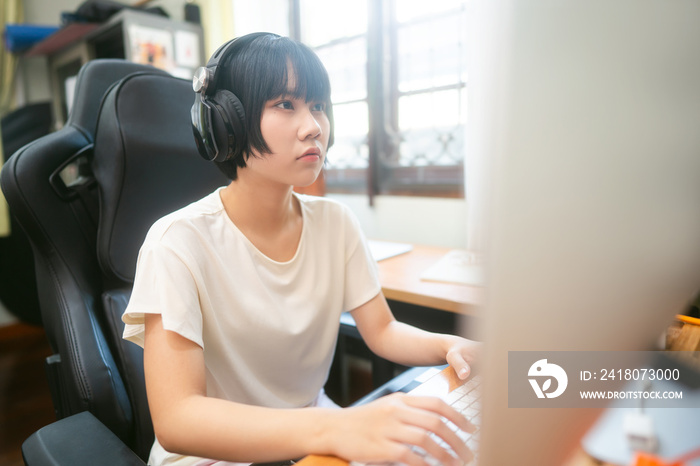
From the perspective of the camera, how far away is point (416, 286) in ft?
3.33

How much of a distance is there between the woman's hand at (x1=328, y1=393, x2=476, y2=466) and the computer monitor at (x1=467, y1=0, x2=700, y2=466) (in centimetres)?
18

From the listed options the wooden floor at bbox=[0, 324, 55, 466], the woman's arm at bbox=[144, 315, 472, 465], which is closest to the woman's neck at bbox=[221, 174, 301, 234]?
the woman's arm at bbox=[144, 315, 472, 465]

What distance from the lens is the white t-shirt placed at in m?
0.63

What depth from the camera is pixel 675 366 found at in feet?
1.13

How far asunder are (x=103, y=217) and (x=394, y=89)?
4.35ft

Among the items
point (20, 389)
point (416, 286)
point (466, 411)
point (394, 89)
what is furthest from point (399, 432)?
point (20, 389)

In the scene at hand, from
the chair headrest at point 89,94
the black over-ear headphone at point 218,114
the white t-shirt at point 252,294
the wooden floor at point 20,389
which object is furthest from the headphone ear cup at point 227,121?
the wooden floor at point 20,389

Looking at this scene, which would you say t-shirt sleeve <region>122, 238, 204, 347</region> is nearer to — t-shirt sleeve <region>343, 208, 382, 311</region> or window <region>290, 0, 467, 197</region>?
t-shirt sleeve <region>343, 208, 382, 311</region>

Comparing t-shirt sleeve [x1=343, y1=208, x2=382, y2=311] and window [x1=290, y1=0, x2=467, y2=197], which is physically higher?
window [x1=290, y1=0, x2=467, y2=197]

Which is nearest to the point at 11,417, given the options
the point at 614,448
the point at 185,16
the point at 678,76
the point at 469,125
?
Answer: the point at 185,16

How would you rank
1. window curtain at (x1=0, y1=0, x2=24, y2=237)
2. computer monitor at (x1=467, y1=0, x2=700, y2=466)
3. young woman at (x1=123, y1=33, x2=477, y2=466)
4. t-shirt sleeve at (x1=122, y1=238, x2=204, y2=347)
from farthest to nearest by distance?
window curtain at (x1=0, y1=0, x2=24, y2=237) < t-shirt sleeve at (x1=122, y1=238, x2=204, y2=347) < young woman at (x1=123, y1=33, x2=477, y2=466) < computer monitor at (x1=467, y1=0, x2=700, y2=466)

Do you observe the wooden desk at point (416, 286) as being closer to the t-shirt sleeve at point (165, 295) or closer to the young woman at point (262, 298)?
the young woman at point (262, 298)

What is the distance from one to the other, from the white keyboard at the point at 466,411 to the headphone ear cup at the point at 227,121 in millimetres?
491

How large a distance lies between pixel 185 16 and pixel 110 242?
6.29ft
